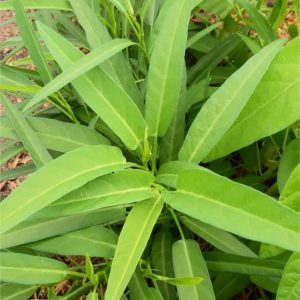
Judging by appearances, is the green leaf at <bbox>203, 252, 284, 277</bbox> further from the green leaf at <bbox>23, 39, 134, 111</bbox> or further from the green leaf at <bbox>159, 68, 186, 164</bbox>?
the green leaf at <bbox>23, 39, 134, 111</bbox>

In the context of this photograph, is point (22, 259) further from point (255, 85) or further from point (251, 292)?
point (251, 292)

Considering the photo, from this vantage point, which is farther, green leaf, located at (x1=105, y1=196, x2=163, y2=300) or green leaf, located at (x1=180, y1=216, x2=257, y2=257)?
green leaf, located at (x1=180, y1=216, x2=257, y2=257)

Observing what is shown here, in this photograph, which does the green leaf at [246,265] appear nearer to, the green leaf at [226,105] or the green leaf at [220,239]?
the green leaf at [220,239]

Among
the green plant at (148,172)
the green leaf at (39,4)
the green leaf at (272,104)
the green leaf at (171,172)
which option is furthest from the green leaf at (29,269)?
the green leaf at (39,4)

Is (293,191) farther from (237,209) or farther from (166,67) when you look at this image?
(166,67)

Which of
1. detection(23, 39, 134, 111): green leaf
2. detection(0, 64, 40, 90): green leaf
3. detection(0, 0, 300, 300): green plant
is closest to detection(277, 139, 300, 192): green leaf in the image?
detection(0, 0, 300, 300): green plant

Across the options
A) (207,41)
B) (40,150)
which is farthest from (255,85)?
(207,41)

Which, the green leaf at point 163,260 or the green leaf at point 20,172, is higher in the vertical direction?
the green leaf at point 20,172
